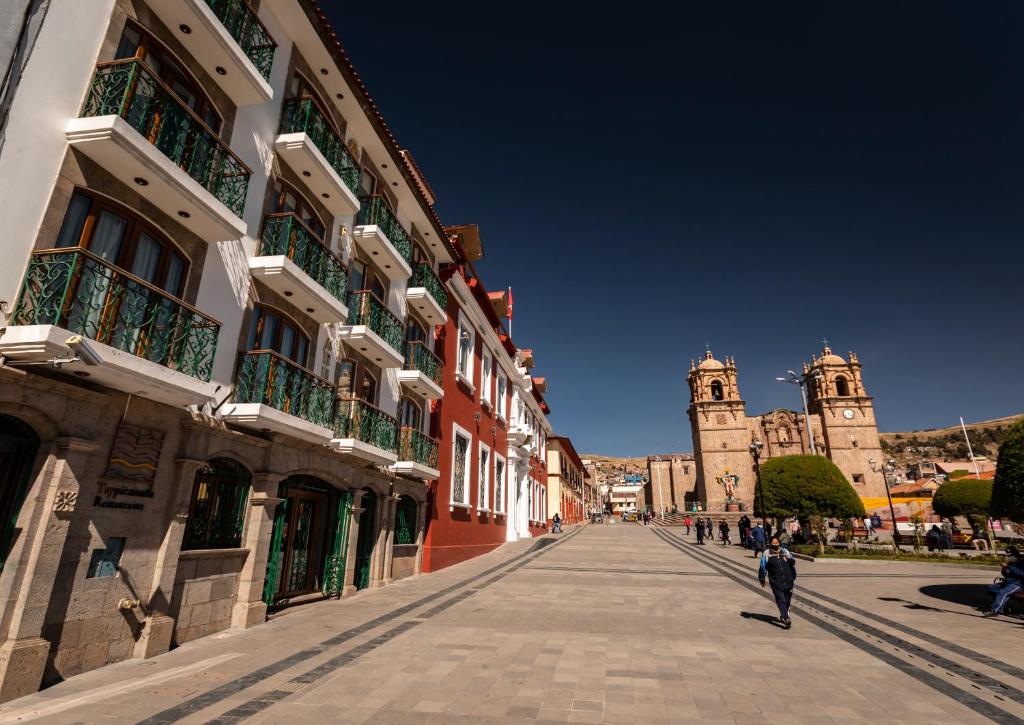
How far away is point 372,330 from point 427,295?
10.0 feet

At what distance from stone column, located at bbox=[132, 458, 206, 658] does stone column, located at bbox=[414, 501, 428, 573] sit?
8.39 meters

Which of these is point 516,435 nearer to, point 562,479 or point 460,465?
point 460,465

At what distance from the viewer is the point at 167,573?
669cm

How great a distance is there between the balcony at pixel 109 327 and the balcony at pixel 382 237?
19.5ft

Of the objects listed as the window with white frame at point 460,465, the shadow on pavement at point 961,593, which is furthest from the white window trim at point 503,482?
the shadow on pavement at point 961,593

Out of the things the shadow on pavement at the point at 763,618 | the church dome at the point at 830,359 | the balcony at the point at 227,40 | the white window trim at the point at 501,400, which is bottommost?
the shadow on pavement at the point at 763,618

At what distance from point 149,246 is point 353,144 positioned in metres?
6.82

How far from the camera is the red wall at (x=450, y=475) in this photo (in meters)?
15.8

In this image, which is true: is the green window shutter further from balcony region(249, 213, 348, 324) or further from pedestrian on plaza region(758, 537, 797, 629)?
pedestrian on plaza region(758, 537, 797, 629)

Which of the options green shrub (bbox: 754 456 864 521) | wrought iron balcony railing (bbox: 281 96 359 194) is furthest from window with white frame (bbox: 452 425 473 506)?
green shrub (bbox: 754 456 864 521)

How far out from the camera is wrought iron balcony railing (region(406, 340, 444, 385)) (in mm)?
14602

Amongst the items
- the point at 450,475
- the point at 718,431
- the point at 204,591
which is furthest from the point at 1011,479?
the point at 718,431

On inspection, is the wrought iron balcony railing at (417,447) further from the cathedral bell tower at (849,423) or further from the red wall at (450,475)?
the cathedral bell tower at (849,423)

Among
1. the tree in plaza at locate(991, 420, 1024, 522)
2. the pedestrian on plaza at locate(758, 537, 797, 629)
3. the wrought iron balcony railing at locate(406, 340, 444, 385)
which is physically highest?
the wrought iron balcony railing at locate(406, 340, 444, 385)
